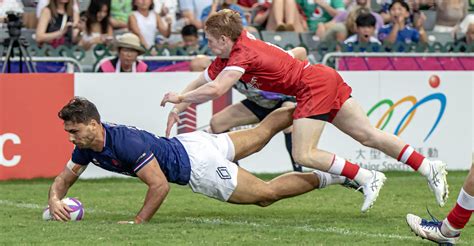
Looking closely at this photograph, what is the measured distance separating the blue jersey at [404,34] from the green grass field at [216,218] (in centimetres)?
418

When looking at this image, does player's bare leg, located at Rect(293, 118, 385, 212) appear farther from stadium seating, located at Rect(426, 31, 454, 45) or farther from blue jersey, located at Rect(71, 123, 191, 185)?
stadium seating, located at Rect(426, 31, 454, 45)

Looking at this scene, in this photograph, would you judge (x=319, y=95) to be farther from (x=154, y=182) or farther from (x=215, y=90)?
(x=154, y=182)

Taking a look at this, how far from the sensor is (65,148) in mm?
14758

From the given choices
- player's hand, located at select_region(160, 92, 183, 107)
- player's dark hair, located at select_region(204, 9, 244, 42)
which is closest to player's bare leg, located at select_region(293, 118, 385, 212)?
player's dark hair, located at select_region(204, 9, 244, 42)

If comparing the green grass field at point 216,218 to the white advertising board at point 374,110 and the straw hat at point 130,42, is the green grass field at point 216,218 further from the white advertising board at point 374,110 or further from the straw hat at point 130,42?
the straw hat at point 130,42

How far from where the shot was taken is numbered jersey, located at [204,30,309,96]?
10.3 meters

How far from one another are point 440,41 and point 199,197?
6.97 metres

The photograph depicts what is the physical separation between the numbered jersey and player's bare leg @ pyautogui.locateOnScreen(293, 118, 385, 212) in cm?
35

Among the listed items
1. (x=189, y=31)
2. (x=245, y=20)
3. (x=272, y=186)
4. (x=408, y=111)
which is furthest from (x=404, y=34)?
(x=272, y=186)

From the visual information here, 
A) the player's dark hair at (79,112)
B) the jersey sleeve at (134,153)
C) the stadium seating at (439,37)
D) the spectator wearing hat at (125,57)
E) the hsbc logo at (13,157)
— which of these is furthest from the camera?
the stadium seating at (439,37)

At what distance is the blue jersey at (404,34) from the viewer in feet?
60.0

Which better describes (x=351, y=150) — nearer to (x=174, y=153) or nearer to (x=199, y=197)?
(x=199, y=197)

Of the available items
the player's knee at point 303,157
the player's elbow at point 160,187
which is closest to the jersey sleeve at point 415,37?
the player's knee at point 303,157

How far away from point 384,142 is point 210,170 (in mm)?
1685
